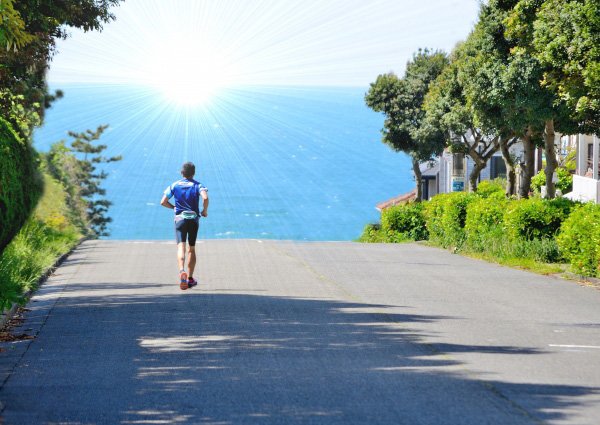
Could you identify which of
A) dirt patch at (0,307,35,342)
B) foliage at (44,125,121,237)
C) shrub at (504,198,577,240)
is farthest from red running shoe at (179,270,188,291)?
foliage at (44,125,121,237)

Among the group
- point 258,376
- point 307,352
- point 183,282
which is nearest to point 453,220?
point 183,282

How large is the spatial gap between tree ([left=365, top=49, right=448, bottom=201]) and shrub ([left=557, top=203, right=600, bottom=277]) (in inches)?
1213

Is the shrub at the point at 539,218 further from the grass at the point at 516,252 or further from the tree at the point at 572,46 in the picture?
the tree at the point at 572,46

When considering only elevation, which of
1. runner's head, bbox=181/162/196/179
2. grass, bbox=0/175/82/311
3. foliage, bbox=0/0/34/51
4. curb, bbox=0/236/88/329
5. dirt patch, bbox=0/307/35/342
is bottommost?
dirt patch, bbox=0/307/35/342

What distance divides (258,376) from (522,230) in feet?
44.7

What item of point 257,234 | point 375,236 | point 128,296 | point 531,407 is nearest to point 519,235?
point 128,296

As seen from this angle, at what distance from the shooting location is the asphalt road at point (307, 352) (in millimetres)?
6012

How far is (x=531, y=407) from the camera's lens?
238 inches

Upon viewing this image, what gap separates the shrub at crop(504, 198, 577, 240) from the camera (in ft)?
62.4

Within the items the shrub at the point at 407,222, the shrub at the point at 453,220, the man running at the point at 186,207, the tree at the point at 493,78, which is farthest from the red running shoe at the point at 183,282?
the shrub at the point at 407,222

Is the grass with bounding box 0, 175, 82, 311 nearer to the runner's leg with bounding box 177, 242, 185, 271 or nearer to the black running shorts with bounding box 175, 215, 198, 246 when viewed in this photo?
the runner's leg with bounding box 177, 242, 185, 271

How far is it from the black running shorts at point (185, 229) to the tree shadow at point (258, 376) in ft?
9.77

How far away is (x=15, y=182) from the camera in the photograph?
1162cm

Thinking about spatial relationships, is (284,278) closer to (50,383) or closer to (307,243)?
(50,383)
